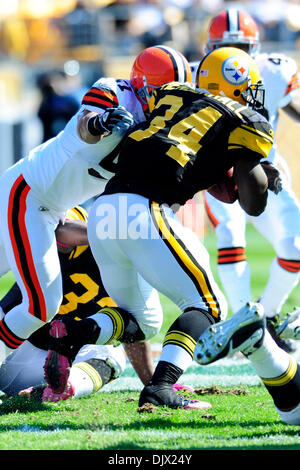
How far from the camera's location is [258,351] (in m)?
A: 2.88

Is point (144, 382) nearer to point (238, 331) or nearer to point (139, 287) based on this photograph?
point (139, 287)

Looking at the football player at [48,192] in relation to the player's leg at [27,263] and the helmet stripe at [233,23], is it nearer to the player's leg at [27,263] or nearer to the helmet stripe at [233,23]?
the player's leg at [27,263]

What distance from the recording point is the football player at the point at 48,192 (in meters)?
3.53

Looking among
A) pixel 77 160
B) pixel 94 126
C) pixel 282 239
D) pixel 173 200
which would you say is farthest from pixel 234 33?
pixel 173 200

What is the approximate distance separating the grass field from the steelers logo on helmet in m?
1.38

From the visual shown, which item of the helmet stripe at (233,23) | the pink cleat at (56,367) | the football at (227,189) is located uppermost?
the helmet stripe at (233,23)

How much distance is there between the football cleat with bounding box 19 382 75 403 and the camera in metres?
3.66

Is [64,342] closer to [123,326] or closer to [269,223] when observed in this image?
[123,326]

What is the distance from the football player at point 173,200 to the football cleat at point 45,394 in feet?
1.67

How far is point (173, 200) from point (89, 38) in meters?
10.3

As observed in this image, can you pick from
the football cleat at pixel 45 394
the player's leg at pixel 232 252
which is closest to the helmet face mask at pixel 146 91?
the football cleat at pixel 45 394

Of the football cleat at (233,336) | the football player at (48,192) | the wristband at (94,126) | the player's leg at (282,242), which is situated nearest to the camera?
the football cleat at (233,336)
